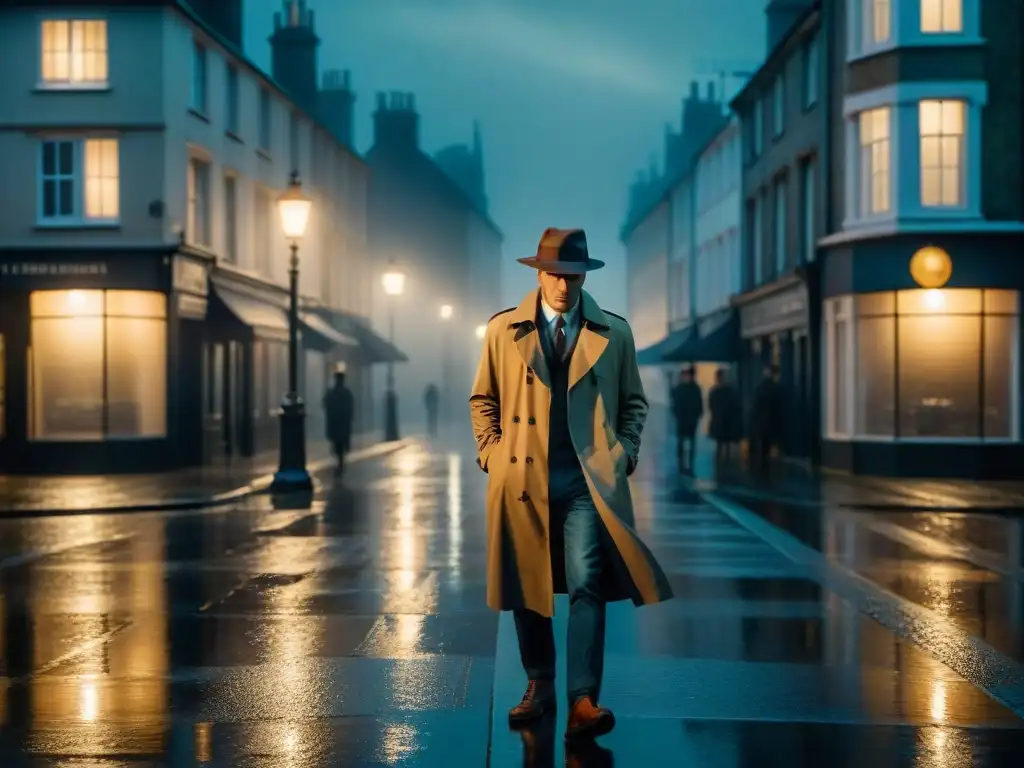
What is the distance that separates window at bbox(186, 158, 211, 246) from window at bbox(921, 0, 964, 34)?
13732 millimetres

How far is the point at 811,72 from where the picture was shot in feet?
95.0

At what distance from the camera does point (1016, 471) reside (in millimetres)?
24219

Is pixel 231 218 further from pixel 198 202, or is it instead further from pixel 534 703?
pixel 534 703

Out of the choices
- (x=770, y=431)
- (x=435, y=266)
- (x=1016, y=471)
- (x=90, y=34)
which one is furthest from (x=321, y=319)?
(x=435, y=266)

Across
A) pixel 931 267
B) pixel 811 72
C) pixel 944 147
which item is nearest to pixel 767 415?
pixel 931 267

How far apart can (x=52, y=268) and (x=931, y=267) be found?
15365 millimetres

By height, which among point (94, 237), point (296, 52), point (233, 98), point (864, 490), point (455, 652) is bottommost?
point (864, 490)

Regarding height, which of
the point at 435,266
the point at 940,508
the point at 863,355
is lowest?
the point at 940,508

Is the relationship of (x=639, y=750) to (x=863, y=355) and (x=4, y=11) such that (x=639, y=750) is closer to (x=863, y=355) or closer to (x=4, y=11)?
(x=863, y=355)

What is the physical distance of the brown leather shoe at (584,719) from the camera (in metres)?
5.76

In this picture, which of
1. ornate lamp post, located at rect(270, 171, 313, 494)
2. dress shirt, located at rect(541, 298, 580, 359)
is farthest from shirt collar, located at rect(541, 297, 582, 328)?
ornate lamp post, located at rect(270, 171, 313, 494)

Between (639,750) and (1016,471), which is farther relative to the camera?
(1016,471)

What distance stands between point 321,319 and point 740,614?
3102 cm

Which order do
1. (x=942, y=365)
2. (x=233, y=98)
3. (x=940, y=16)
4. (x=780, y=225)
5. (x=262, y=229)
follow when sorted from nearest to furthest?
1. (x=940, y=16)
2. (x=942, y=365)
3. (x=233, y=98)
4. (x=780, y=225)
5. (x=262, y=229)
